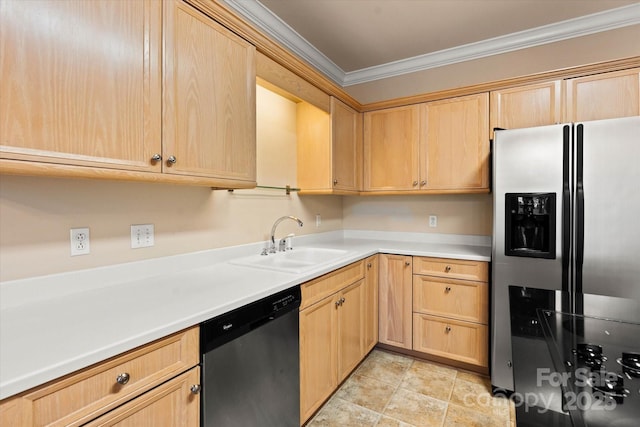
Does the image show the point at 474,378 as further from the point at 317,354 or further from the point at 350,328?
the point at 317,354

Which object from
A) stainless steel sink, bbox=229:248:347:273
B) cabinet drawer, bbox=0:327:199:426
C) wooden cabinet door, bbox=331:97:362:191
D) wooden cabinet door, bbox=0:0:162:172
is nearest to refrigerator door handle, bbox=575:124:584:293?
stainless steel sink, bbox=229:248:347:273

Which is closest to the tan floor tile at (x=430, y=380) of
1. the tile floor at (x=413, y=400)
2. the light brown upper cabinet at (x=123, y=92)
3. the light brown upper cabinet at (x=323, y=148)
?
the tile floor at (x=413, y=400)

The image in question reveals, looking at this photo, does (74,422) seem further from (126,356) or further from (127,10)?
(127,10)

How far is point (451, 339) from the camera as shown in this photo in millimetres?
2418

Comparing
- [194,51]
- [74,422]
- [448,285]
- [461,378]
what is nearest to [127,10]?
[194,51]

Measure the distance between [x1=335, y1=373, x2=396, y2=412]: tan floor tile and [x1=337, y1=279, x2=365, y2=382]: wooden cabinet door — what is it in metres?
0.12

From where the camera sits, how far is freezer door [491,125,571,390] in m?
1.91

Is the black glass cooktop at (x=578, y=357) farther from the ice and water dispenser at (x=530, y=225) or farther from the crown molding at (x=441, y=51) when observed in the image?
the crown molding at (x=441, y=51)

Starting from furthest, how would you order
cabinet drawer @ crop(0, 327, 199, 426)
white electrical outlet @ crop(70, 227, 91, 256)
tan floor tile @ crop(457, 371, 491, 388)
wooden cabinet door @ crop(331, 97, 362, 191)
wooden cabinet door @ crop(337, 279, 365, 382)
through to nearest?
wooden cabinet door @ crop(331, 97, 362, 191)
tan floor tile @ crop(457, 371, 491, 388)
wooden cabinet door @ crop(337, 279, 365, 382)
white electrical outlet @ crop(70, 227, 91, 256)
cabinet drawer @ crop(0, 327, 199, 426)

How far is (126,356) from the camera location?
90 centimetres

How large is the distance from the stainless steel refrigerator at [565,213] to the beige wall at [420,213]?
2.54 ft

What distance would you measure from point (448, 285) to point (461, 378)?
26.8 inches

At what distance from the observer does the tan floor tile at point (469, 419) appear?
1.84 metres

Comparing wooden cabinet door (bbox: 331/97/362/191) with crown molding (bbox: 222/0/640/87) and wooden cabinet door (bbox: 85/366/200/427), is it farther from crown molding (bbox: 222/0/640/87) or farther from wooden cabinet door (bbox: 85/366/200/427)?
wooden cabinet door (bbox: 85/366/200/427)
